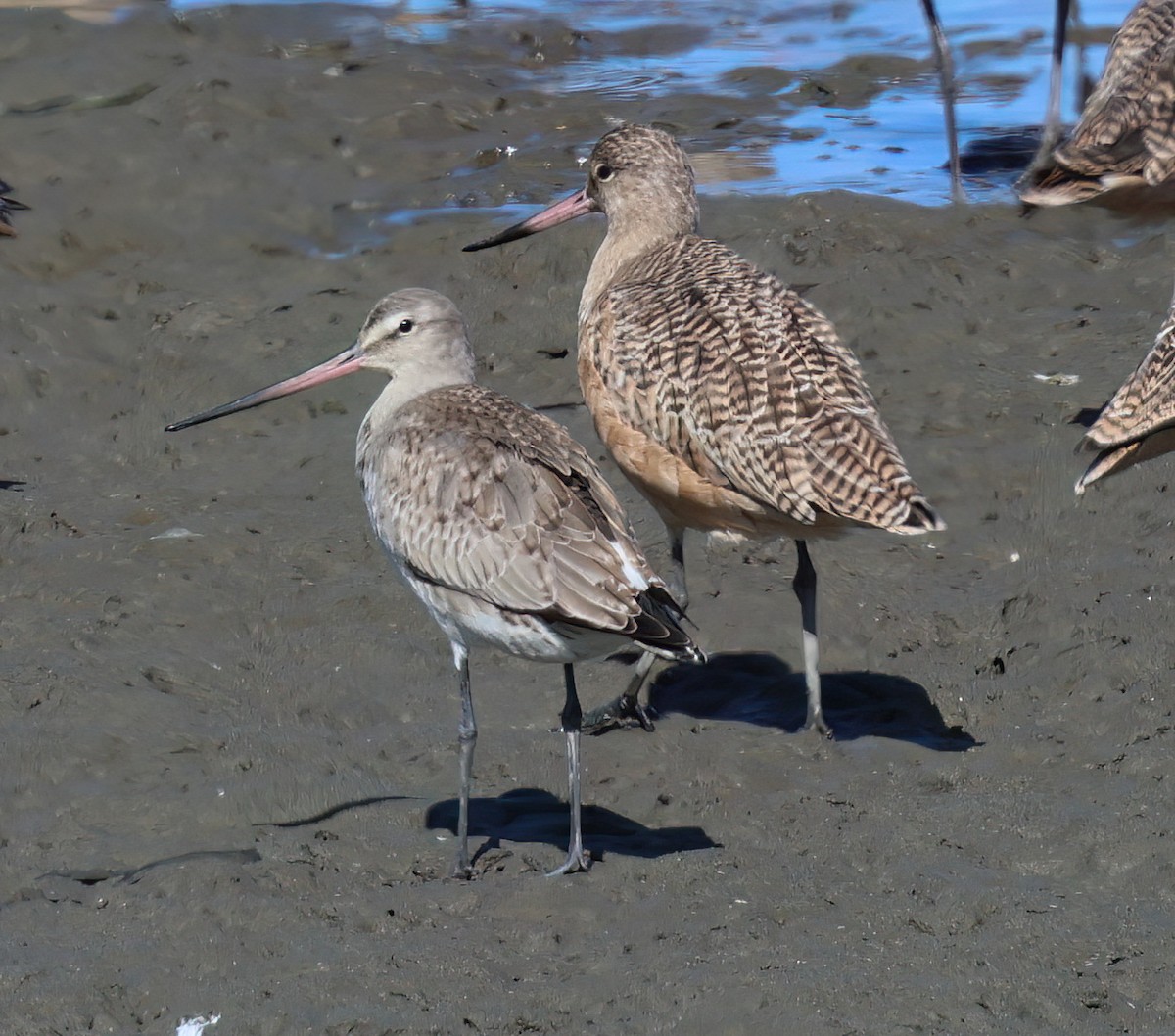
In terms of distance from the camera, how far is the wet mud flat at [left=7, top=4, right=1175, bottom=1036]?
433 centimetres

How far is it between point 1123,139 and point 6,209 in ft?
16.8

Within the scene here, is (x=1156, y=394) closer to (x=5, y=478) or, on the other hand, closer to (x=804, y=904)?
(x=804, y=904)

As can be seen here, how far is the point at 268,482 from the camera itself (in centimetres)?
727

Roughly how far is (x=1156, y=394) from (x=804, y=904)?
2.02m

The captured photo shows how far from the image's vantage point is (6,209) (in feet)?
28.2

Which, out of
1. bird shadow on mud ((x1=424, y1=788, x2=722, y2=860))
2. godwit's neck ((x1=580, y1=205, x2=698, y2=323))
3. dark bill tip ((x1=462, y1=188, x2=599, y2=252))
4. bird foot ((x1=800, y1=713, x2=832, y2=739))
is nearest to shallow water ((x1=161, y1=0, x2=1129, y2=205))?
dark bill tip ((x1=462, y1=188, x2=599, y2=252))

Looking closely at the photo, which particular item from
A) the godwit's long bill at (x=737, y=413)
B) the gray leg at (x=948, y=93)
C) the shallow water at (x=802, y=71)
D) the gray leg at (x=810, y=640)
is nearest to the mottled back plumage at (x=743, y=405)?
the godwit's long bill at (x=737, y=413)

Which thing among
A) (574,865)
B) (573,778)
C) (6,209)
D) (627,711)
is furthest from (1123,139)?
(6,209)

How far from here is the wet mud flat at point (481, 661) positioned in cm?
433

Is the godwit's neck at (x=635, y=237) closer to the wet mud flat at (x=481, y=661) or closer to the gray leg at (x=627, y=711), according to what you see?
the wet mud flat at (x=481, y=661)

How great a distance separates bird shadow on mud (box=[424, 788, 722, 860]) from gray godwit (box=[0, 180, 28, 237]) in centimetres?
443

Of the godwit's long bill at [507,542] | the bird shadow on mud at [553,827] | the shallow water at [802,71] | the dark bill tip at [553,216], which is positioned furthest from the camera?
the shallow water at [802,71]

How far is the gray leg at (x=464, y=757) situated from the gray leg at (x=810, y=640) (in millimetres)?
1149

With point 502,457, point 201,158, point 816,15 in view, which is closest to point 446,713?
point 502,457
